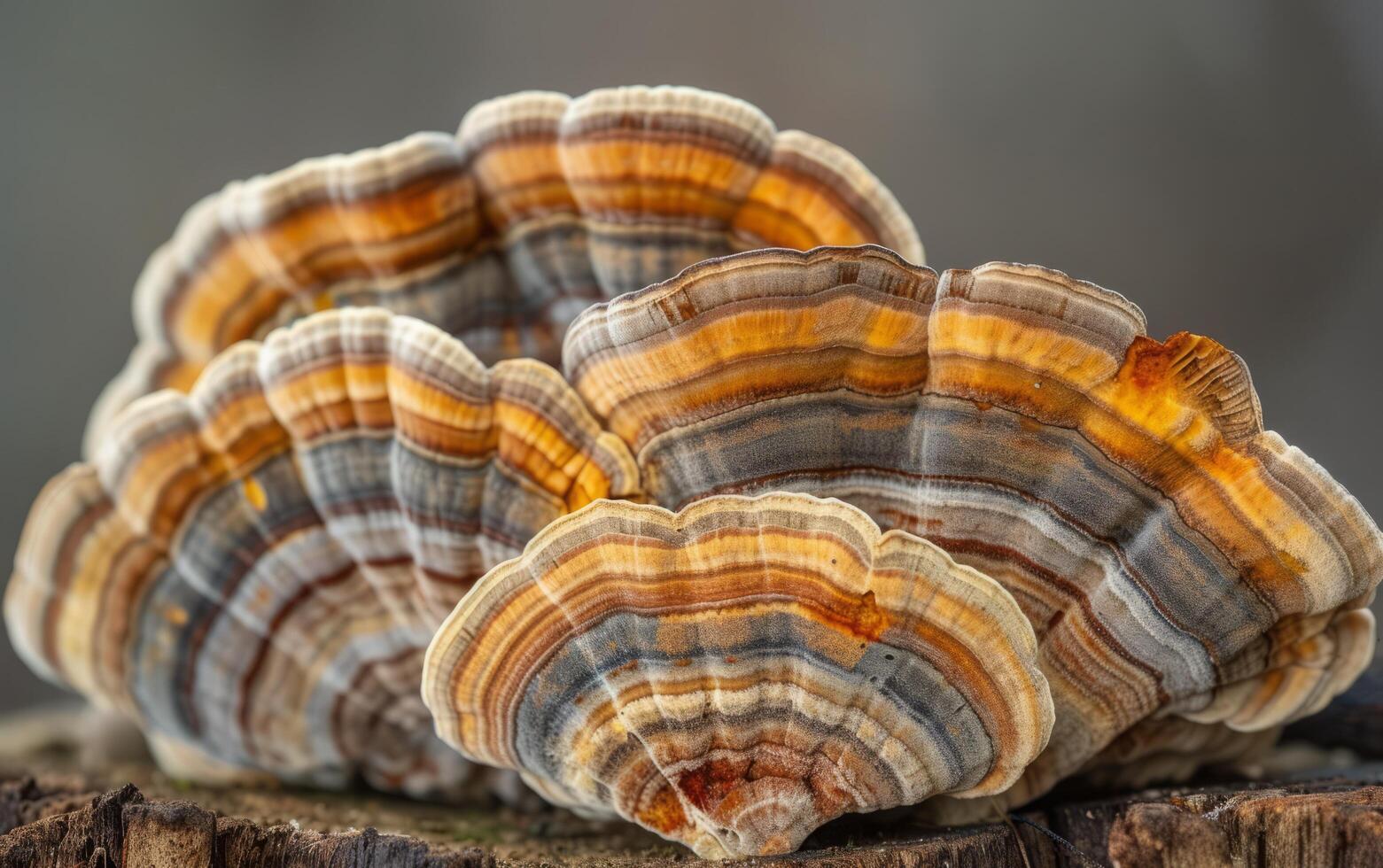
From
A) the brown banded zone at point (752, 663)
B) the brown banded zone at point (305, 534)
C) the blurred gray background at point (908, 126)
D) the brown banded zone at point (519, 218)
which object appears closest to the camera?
the brown banded zone at point (752, 663)

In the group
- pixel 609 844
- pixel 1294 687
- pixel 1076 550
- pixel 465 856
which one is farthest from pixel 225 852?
pixel 1294 687

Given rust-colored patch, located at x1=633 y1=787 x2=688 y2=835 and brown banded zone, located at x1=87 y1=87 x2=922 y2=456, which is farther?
brown banded zone, located at x1=87 y1=87 x2=922 y2=456

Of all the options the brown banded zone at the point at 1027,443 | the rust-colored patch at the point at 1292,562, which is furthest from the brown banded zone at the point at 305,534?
the rust-colored patch at the point at 1292,562

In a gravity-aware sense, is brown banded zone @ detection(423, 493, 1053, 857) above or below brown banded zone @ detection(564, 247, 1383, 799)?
below

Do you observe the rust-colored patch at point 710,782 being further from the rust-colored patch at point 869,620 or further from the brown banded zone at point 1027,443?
the brown banded zone at point 1027,443

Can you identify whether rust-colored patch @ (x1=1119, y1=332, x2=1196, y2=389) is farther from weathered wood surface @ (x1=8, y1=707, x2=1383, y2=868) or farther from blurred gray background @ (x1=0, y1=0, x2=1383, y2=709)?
blurred gray background @ (x1=0, y1=0, x2=1383, y2=709)

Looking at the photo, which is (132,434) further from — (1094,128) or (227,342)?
(1094,128)

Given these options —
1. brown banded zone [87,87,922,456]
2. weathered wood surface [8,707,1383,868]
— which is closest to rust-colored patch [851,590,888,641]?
weathered wood surface [8,707,1383,868]
